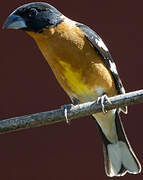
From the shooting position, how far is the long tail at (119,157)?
445 cm

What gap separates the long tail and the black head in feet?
3.64

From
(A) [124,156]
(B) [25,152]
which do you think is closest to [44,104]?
(B) [25,152]

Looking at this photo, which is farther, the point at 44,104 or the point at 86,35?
the point at 44,104

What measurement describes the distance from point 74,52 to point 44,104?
4.55 feet

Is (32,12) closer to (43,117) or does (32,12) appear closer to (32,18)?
(32,18)

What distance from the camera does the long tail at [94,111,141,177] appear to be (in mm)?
4445

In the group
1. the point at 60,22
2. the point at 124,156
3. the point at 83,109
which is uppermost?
A: the point at 60,22

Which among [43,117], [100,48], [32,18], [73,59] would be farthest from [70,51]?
[43,117]

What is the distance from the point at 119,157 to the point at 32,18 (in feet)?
5.04

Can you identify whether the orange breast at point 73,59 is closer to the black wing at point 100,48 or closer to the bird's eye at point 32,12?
the black wing at point 100,48

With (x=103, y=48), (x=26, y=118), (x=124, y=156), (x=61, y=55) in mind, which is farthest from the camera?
(x=124, y=156)

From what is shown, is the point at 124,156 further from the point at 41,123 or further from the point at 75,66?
the point at 41,123

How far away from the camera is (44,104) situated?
5.18 metres

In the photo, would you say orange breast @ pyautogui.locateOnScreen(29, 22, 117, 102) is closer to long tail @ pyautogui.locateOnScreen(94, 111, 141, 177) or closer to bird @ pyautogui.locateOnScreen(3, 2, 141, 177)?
bird @ pyautogui.locateOnScreen(3, 2, 141, 177)
